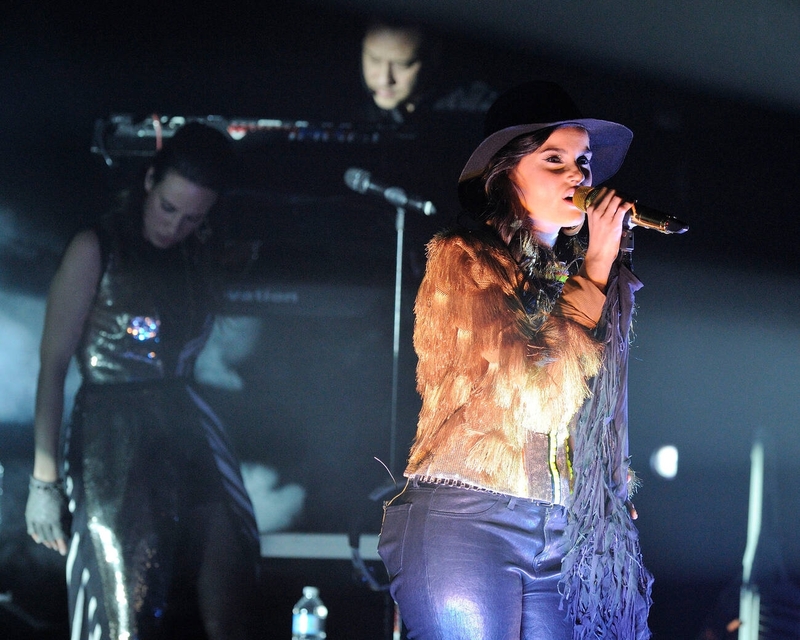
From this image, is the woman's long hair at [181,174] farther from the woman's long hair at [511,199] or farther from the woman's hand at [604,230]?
the woman's hand at [604,230]

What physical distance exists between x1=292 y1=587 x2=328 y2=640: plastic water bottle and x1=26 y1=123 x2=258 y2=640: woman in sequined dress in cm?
19

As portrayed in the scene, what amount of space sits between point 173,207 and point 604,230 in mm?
2234

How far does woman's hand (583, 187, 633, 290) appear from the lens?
148 cm

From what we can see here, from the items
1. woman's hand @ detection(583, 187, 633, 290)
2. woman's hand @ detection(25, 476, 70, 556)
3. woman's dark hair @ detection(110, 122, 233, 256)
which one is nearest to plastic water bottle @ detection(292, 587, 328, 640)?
woman's hand @ detection(25, 476, 70, 556)

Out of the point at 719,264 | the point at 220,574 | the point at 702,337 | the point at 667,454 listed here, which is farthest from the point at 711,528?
the point at 220,574

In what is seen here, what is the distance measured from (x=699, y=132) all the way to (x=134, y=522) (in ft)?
8.89

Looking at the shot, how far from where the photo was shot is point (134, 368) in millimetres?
3174

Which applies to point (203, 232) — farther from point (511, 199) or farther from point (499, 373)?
point (499, 373)

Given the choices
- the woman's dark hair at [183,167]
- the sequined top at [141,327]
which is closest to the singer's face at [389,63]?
the woman's dark hair at [183,167]

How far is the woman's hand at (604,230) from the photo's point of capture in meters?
1.48

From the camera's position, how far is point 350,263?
3301 millimetres

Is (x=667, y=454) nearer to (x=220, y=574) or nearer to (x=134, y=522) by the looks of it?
(x=220, y=574)

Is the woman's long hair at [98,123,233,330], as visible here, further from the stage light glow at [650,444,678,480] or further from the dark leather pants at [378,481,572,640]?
the dark leather pants at [378,481,572,640]

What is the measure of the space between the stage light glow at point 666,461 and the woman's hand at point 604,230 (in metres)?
2.04
